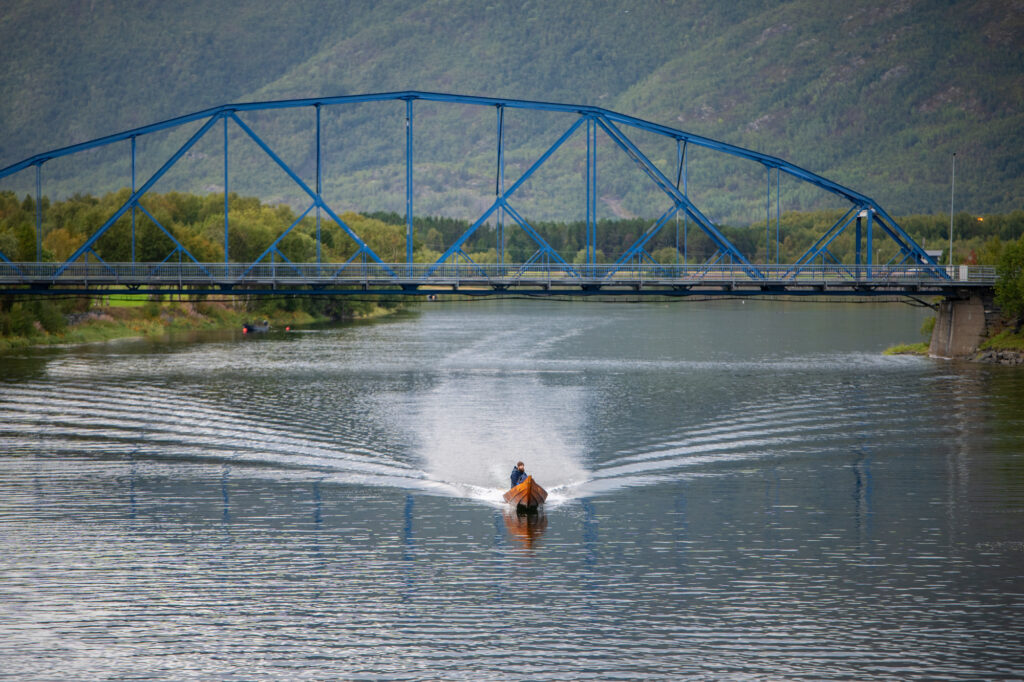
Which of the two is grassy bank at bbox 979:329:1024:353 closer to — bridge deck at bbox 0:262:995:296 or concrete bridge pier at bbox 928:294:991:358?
concrete bridge pier at bbox 928:294:991:358

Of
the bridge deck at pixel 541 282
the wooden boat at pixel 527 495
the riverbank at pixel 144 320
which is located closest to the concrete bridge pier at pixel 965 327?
the bridge deck at pixel 541 282

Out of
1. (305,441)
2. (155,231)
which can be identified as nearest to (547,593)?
(305,441)

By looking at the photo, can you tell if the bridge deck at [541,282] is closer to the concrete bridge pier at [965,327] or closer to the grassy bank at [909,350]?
the concrete bridge pier at [965,327]

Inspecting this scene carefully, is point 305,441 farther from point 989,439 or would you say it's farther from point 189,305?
point 189,305

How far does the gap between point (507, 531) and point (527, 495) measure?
253 centimetres

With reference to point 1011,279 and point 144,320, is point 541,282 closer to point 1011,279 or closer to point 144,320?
point 1011,279

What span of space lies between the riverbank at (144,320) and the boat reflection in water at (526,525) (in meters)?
74.9

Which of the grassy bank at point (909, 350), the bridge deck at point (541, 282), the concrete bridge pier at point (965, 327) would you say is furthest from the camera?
the grassy bank at point (909, 350)

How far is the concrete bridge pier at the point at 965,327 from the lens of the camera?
97.4 metres

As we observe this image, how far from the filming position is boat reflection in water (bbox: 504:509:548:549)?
3797 centimetres

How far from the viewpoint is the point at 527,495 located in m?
41.2

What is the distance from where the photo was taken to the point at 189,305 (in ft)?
471

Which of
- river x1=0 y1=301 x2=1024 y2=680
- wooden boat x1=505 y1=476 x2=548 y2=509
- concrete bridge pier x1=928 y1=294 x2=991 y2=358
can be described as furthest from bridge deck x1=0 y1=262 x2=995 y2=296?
wooden boat x1=505 y1=476 x2=548 y2=509

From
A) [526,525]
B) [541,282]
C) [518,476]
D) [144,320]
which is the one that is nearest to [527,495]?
[526,525]
